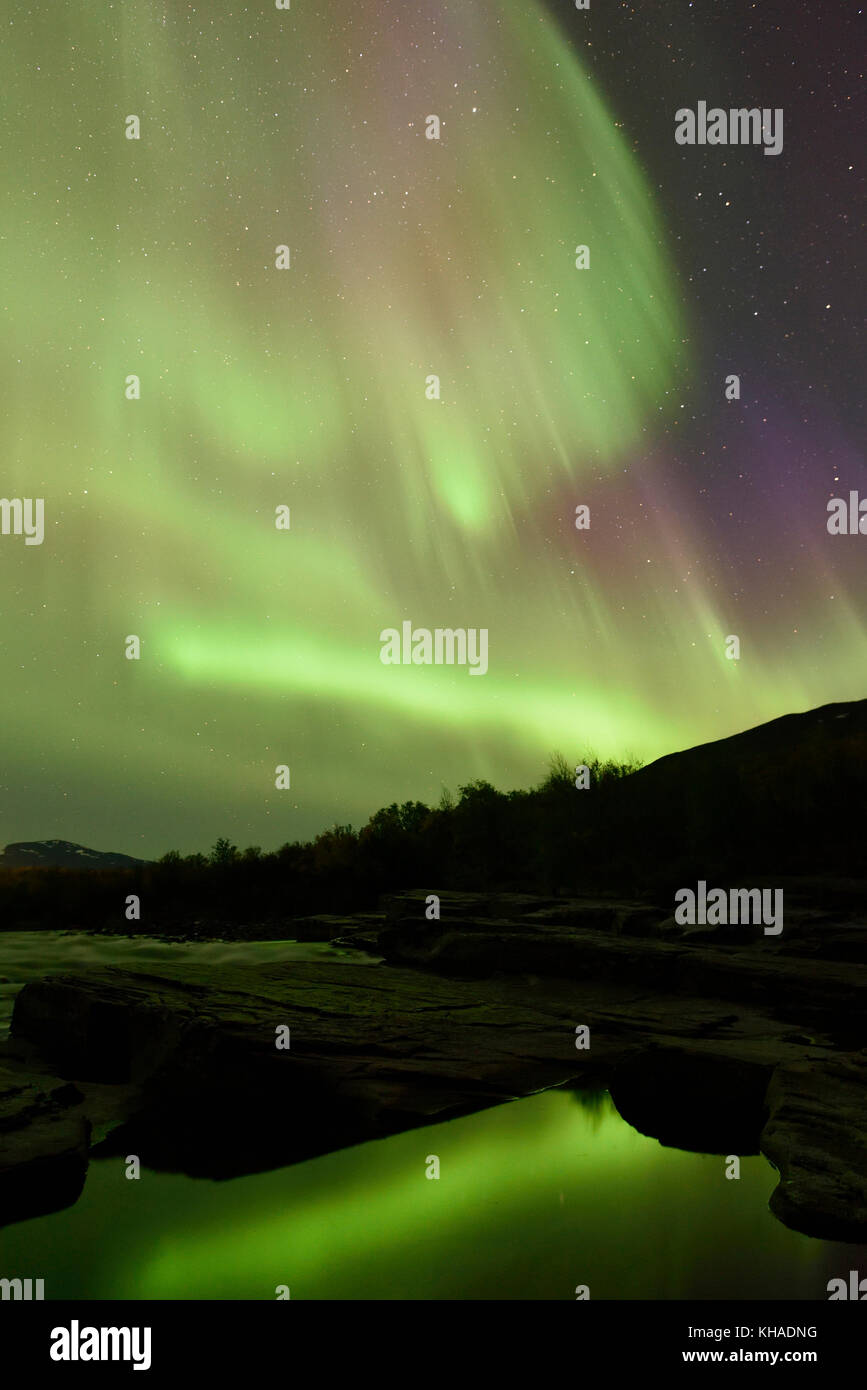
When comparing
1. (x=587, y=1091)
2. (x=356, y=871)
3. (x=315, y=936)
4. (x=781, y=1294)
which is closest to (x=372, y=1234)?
(x=781, y=1294)

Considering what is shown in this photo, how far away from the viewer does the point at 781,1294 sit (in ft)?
19.6

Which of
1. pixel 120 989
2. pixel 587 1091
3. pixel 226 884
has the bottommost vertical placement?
pixel 226 884

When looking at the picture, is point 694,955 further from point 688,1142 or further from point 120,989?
A: point 120,989

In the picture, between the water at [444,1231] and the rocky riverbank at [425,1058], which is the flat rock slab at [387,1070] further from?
the water at [444,1231]

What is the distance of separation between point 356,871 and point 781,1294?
65.9 meters

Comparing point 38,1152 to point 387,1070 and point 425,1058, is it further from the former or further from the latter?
point 425,1058

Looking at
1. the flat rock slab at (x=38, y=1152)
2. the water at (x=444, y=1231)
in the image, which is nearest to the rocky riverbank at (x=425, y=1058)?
the flat rock slab at (x=38, y=1152)

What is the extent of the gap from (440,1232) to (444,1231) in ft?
0.14

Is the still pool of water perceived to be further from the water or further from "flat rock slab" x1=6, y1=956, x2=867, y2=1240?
"flat rock slab" x1=6, y1=956, x2=867, y2=1240

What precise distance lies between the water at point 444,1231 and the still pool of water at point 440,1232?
2 cm

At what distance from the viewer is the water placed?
619 cm

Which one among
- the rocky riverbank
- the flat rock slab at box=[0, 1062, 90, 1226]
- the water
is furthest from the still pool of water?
the rocky riverbank

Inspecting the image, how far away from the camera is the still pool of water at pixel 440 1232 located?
244 inches
